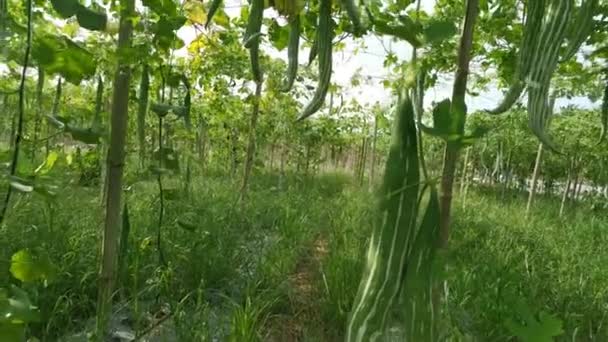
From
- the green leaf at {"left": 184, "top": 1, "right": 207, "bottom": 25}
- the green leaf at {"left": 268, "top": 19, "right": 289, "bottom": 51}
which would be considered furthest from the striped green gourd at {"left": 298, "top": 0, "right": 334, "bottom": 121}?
the green leaf at {"left": 184, "top": 1, "right": 207, "bottom": 25}

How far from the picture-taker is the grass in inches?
76.9

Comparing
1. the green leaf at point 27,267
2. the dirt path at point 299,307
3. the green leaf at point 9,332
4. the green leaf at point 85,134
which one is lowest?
the dirt path at point 299,307

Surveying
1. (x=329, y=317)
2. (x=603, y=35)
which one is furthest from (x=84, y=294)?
(x=603, y=35)

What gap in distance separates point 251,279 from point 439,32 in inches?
87.1

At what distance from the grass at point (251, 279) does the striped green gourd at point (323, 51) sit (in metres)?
0.75

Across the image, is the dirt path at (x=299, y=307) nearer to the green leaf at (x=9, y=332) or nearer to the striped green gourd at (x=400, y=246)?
the green leaf at (x=9, y=332)

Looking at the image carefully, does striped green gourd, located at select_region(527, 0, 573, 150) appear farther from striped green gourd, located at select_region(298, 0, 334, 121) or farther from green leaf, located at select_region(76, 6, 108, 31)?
green leaf, located at select_region(76, 6, 108, 31)

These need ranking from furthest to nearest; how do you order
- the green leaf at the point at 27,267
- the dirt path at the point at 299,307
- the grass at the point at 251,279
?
the dirt path at the point at 299,307 < the grass at the point at 251,279 < the green leaf at the point at 27,267

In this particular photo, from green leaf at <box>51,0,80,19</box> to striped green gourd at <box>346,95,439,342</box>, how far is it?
596mm

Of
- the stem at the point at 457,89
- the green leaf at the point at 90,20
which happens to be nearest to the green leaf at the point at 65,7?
the green leaf at the point at 90,20

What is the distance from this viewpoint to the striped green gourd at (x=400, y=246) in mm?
435

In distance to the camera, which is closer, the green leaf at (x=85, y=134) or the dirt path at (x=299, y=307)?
the green leaf at (x=85, y=134)

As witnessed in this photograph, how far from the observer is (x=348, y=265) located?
8.34 ft

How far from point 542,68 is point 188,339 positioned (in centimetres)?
158
